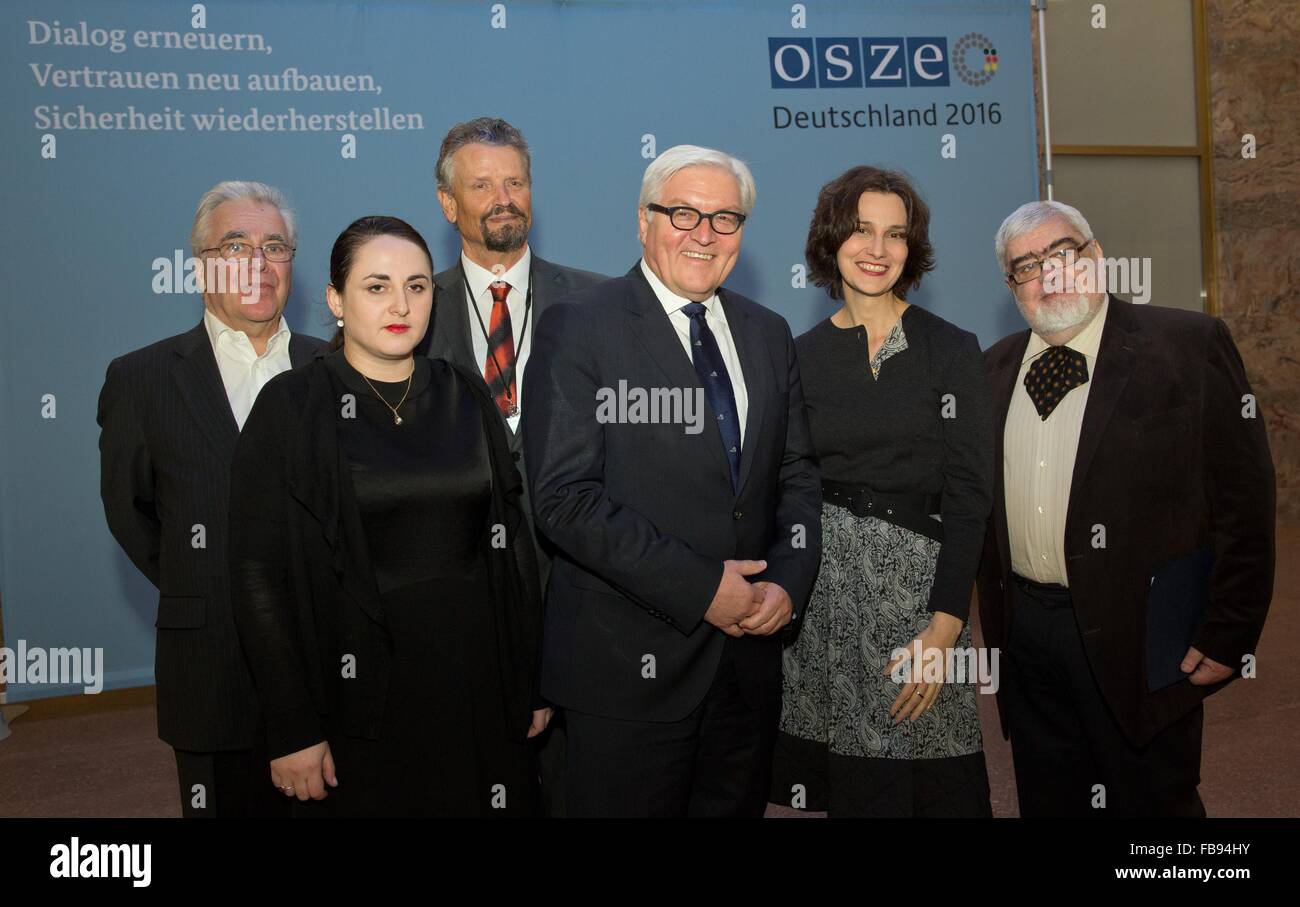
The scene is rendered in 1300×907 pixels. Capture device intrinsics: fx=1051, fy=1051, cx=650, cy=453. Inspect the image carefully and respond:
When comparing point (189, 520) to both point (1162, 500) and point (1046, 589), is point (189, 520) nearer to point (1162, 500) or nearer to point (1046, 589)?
point (1046, 589)

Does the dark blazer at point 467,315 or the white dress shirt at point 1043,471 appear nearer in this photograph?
the white dress shirt at point 1043,471

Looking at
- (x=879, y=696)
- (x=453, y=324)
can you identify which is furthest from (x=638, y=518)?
(x=453, y=324)

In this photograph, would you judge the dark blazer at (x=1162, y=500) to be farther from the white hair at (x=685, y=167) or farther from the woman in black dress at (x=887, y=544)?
the white hair at (x=685, y=167)

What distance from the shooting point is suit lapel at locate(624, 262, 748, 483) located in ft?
7.62

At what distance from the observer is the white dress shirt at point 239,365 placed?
2.78 m

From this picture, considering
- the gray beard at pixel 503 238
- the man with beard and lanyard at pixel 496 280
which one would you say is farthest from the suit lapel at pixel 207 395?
the gray beard at pixel 503 238

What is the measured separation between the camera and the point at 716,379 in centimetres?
239

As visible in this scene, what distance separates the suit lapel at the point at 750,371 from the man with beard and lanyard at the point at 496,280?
0.61 meters

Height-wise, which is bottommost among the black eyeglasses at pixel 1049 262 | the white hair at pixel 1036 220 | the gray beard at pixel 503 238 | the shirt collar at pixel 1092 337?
the shirt collar at pixel 1092 337

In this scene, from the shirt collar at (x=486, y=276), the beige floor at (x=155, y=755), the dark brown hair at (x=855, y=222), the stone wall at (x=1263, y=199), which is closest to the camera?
the dark brown hair at (x=855, y=222)

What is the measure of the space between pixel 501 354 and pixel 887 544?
3.95 feet

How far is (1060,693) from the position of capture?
271cm
